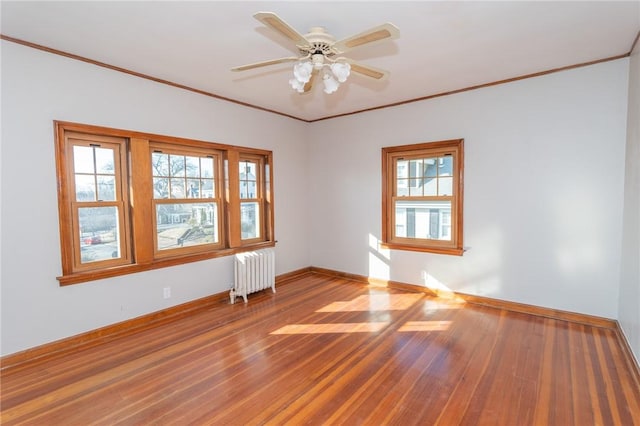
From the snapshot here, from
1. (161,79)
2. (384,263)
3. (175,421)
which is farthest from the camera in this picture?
(384,263)

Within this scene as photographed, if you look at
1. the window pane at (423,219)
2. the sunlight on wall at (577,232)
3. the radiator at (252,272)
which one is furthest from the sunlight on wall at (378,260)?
the sunlight on wall at (577,232)

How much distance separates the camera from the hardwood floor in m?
2.14

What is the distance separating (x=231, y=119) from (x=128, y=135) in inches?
56.1

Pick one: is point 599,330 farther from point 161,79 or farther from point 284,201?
point 161,79

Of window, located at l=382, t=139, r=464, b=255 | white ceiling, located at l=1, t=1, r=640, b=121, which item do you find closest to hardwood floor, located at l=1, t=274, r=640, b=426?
window, located at l=382, t=139, r=464, b=255

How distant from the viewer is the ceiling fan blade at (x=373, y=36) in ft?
5.83

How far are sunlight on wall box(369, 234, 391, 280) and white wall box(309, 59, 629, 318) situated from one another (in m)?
0.02

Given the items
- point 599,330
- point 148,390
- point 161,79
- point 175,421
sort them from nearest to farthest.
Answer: point 175,421 → point 148,390 → point 599,330 → point 161,79

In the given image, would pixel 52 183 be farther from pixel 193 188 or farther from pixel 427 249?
pixel 427 249

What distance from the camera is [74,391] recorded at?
2420 mm

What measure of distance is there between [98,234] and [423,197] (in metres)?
4.06

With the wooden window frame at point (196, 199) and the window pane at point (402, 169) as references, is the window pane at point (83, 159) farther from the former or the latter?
the window pane at point (402, 169)

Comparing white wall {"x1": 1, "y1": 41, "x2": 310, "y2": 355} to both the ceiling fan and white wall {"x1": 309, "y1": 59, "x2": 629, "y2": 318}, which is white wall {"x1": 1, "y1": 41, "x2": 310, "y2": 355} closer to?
the ceiling fan

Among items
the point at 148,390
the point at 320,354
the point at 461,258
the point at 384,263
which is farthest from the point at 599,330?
the point at 148,390
